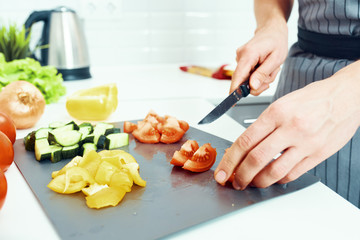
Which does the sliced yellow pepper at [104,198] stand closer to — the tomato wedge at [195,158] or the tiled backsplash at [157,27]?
the tomato wedge at [195,158]

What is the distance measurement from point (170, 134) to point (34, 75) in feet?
2.19

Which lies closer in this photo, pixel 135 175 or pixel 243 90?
pixel 135 175

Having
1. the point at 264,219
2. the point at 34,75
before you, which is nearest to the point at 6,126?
the point at 34,75

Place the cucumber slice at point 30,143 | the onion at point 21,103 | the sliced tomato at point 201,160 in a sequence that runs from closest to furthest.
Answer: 1. the sliced tomato at point 201,160
2. the cucumber slice at point 30,143
3. the onion at point 21,103

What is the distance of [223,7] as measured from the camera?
2.12 meters

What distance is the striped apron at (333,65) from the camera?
1.02 meters

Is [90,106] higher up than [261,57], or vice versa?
[261,57]

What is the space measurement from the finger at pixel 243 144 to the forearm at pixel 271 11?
1.92ft

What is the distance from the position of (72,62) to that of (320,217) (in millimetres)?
1386

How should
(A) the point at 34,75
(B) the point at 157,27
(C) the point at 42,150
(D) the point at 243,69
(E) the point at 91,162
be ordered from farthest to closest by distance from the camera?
(B) the point at 157,27, (A) the point at 34,75, (D) the point at 243,69, (C) the point at 42,150, (E) the point at 91,162

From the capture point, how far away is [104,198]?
69 centimetres

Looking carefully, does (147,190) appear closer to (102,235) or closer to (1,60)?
A: (102,235)

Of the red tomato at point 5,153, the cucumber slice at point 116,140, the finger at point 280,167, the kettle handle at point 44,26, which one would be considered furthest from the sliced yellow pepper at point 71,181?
the kettle handle at point 44,26

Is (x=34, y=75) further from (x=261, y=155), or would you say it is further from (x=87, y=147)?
(x=261, y=155)
